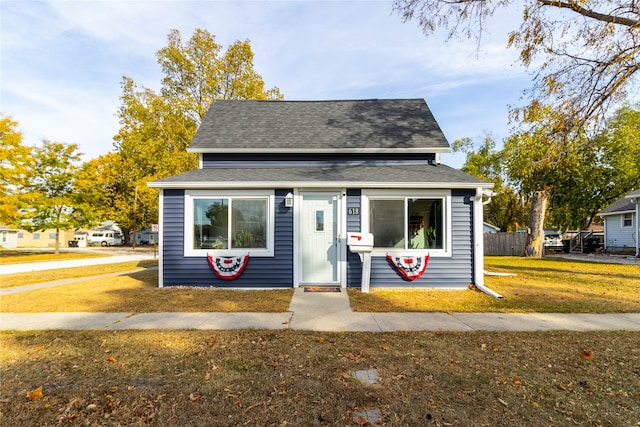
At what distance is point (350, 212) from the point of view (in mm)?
8188

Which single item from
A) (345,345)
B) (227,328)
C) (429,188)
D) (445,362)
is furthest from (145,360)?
(429,188)

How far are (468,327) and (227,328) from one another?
371 cm

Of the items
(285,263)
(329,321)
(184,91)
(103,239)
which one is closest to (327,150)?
(285,263)

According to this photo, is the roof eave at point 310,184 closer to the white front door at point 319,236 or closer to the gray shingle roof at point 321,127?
the white front door at point 319,236

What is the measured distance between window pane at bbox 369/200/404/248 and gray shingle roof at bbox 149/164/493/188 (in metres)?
0.55

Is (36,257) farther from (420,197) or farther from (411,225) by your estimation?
(420,197)

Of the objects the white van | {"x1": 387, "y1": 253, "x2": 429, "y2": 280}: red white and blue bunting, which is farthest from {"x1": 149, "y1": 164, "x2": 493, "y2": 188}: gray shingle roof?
the white van

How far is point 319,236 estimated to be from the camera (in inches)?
328

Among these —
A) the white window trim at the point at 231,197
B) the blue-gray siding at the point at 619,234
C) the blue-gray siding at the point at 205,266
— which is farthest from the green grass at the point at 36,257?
the blue-gray siding at the point at 619,234

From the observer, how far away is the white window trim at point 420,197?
8.12 metres

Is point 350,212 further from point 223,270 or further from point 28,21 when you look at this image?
point 28,21

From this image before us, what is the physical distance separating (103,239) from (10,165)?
2954 centimetres

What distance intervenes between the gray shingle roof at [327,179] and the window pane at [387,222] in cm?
55

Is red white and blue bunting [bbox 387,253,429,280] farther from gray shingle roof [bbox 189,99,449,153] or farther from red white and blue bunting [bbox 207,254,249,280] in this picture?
red white and blue bunting [bbox 207,254,249,280]
